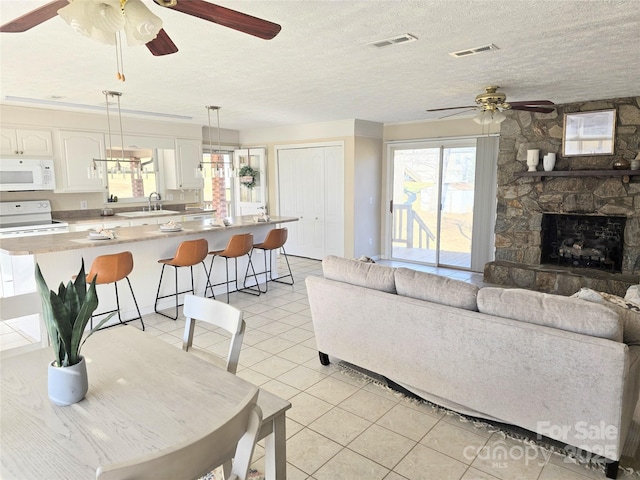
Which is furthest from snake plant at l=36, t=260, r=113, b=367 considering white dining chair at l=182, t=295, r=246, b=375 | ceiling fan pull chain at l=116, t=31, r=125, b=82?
ceiling fan pull chain at l=116, t=31, r=125, b=82

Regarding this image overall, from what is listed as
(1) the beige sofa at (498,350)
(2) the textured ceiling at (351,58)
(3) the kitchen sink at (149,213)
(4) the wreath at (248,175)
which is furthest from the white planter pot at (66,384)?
(4) the wreath at (248,175)

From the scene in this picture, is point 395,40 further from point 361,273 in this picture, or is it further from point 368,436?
point 368,436

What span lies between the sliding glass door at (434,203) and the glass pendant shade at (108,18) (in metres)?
5.86

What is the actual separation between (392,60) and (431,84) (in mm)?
1047

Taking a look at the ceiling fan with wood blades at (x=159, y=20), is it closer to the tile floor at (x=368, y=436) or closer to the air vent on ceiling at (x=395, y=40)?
the air vent on ceiling at (x=395, y=40)

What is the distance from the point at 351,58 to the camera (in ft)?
11.1

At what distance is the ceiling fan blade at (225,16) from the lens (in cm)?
167

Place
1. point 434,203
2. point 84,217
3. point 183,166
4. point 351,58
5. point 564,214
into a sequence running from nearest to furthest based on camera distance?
point 351,58, point 564,214, point 84,217, point 434,203, point 183,166

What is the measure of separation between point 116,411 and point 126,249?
3375 millimetres

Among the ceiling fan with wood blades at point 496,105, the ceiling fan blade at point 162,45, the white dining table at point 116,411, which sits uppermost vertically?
the ceiling fan with wood blades at point 496,105

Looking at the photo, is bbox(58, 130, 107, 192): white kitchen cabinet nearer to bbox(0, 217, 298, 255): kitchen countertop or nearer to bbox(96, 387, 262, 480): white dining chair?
bbox(0, 217, 298, 255): kitchen countertop

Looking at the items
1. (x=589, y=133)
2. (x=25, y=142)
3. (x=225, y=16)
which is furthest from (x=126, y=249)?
(x=589, y=133)

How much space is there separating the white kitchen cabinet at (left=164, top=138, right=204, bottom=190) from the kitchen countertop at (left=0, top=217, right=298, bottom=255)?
2.30 metres

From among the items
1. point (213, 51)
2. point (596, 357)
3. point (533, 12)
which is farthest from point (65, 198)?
point (596, 357)
